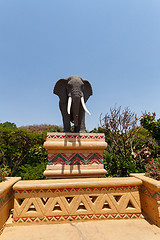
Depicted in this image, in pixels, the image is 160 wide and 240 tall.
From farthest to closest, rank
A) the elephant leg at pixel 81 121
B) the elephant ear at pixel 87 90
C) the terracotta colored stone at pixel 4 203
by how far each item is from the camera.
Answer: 1. the elephant ear at pixel 87 90
2. the elephant leg at pixel 81 121
3. the terracotta colored stone at pixel 4 203

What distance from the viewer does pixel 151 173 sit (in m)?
2.73

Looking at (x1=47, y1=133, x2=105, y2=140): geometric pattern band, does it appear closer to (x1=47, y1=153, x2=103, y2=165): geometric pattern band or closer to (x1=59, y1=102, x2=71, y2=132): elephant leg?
(x1=47, y1=153, x2=103, y2=165): geometric pattern band

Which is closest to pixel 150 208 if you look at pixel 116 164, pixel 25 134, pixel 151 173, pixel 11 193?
pixel 151 173

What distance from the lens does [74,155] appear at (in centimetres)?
373

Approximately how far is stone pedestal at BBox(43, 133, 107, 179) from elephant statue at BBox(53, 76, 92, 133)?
2.16 feet

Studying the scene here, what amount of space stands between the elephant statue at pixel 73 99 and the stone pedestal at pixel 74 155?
2.16ft

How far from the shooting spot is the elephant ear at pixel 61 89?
4582mm

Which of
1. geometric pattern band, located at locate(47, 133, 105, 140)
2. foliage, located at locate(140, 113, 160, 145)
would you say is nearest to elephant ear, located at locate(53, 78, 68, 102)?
geometric pattern band, located at locate(47, 133, 105, 140)

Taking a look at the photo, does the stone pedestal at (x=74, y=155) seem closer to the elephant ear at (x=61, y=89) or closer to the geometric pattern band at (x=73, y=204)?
the geometric pattern band at (x=73, y=204)

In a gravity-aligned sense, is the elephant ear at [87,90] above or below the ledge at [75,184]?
above

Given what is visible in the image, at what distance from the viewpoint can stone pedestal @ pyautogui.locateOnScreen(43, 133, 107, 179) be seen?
11.6ft

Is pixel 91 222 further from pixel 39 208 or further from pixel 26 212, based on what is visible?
pixel 26 212

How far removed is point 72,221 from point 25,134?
795cm

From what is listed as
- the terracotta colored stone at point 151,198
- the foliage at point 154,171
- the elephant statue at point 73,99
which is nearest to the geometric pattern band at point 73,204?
the terracotta colored stone at point 151,198
